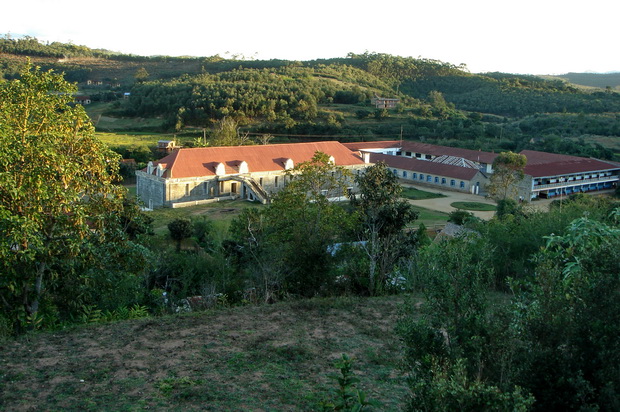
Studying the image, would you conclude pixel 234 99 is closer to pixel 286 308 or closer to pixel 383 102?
pixel 383 102

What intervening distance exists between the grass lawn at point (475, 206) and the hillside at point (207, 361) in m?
28.3

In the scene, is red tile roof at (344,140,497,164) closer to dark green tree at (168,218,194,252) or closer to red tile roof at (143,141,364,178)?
red tile roof at (143,141,364,178)

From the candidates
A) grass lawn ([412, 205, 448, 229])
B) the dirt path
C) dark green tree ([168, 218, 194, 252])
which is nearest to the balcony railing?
the dirt path

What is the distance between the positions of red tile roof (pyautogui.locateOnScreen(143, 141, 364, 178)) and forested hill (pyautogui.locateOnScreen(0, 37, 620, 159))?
21.2m

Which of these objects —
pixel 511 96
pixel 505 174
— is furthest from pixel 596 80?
pixel 505 174

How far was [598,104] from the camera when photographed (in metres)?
83.5

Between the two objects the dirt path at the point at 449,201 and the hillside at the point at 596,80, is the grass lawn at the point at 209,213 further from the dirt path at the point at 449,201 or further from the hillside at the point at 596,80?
the hillside at the point at 596,80

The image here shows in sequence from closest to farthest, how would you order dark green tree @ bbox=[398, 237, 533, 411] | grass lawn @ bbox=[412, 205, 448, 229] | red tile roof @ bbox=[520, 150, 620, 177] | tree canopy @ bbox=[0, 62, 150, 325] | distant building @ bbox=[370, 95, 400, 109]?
dark green tree @ bbox=[398, 237, 533, 411] < tree canopy @ bbox=[0, 62, 150, 325] < grass lawn @ bbox=[412, 205, 448, 229] < red tile roof @ bbox=[520, 150, 620, 177] < distant building @ bbox=[370, 95, 400, 109]

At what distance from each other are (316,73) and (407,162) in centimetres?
5472

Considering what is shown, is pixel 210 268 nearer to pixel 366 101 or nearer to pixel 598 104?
pixel 366 101

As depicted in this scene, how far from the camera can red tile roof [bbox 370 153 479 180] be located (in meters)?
44.6

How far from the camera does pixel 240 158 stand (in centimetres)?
3912

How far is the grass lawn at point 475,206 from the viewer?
37.3m

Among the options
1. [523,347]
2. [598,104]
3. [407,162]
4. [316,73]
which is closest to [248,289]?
[523,347]
